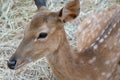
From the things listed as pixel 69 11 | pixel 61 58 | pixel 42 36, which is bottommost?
pixel 61 58

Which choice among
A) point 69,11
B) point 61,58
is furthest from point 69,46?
point 69,11

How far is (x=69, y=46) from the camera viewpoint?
3.55 metres

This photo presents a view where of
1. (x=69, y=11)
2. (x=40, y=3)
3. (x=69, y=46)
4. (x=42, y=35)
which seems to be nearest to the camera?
(x=42, y=35)

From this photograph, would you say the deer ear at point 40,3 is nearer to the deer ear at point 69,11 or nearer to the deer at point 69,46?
the deer at point 69,46

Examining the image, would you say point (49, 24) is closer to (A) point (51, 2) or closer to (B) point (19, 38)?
(B) point (19, 38)

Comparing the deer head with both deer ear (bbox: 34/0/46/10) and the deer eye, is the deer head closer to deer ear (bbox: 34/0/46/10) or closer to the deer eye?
the deer eye

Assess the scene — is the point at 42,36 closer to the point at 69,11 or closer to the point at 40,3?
the point at 69,11

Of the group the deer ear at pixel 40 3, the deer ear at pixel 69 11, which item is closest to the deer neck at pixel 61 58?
the deer ear at pixel 69 11

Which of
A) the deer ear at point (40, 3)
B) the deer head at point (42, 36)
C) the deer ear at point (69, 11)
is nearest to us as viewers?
the deer head at point (42, 36)

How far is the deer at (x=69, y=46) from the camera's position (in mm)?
3275

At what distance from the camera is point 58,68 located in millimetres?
3520

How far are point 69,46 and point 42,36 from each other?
0.35m

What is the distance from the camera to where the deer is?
3275mm

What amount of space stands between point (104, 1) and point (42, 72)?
1.70m
